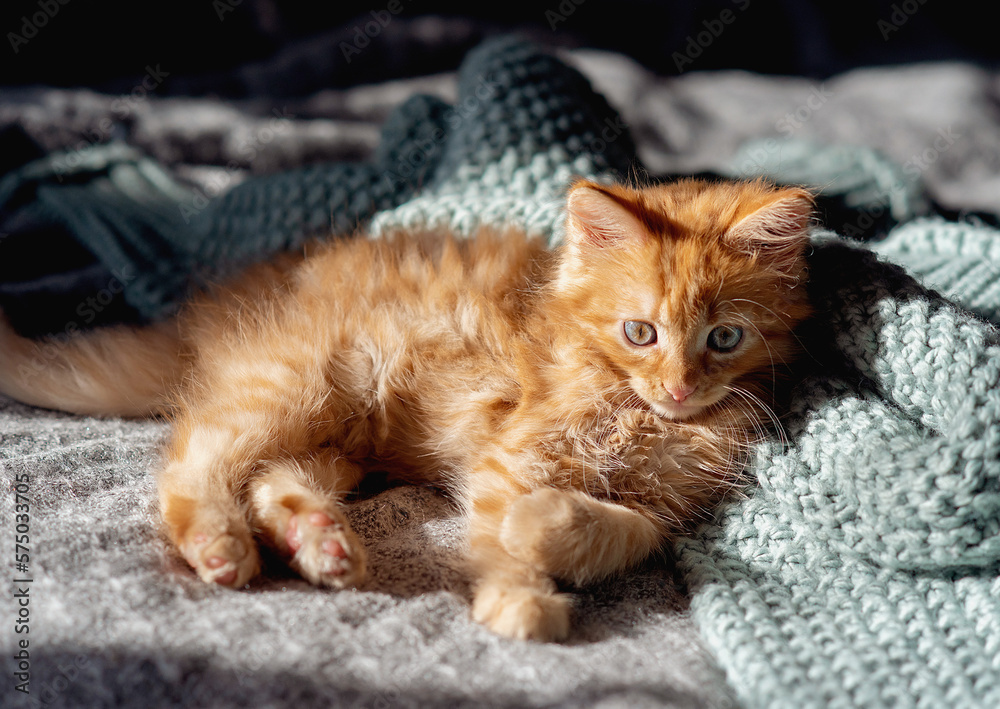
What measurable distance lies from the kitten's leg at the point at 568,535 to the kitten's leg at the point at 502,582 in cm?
3

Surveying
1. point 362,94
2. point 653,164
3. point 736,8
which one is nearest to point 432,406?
point 653,164

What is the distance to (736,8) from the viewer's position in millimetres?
3035

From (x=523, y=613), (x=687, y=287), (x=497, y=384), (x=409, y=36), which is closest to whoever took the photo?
(x=523, y=613)

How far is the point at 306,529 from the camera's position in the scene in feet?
3.43

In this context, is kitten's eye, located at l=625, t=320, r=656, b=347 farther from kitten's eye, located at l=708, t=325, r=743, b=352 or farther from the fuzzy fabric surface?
the fuzzy fabric surface

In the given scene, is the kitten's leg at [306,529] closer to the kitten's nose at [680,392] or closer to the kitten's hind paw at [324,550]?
the kitten's hind paw at [324,550]

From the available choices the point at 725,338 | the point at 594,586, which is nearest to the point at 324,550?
the point at 594,586

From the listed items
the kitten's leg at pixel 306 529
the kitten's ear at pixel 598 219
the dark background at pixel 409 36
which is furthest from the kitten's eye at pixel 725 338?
the dark background at pixel 409 36

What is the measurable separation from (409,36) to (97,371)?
1.96 m

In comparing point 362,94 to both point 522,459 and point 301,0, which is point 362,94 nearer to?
point 301,0

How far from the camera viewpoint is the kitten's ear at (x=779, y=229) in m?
1.11

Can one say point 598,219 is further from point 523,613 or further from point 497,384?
point 523,613

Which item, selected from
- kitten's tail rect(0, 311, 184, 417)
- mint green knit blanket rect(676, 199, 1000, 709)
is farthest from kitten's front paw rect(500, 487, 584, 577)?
kitten's tail rect(0, 311, 184, 417)

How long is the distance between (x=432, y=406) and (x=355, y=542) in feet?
1.15
